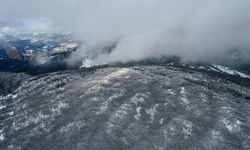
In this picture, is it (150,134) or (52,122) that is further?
(52,122)

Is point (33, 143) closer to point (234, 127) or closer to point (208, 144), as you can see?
point (208, 144)

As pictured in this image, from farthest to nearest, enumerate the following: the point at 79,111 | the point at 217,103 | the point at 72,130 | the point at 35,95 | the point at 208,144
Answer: the point at 35,95 → the point at 217,103 → the point at 79,111 → the point at 72,130 → the point at 208,144

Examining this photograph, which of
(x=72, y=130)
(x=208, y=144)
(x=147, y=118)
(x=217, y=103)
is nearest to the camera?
(x=208, y=144)

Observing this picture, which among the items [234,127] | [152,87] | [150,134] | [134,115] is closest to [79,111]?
[134,115]

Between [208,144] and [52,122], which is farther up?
[52,122]

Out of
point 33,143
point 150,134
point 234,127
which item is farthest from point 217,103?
point 33,143

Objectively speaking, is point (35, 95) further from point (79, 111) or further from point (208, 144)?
point (208, 144)
